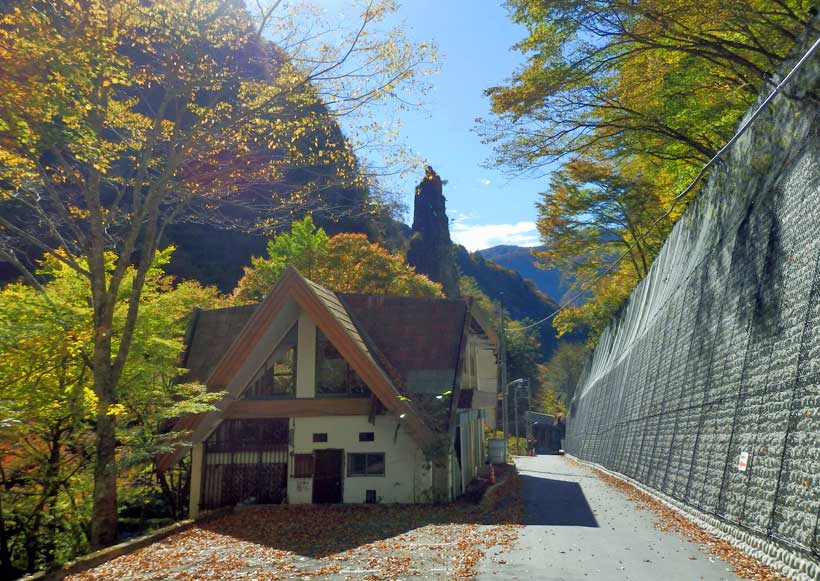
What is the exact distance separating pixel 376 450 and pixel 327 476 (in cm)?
170

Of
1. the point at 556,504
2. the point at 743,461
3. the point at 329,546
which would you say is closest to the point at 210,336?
the point at 556,504

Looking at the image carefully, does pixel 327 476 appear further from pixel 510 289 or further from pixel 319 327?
pixel 510 289

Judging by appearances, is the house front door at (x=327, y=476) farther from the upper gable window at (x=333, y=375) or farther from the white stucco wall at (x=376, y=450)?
the upper gable window at (x=333, y=375)

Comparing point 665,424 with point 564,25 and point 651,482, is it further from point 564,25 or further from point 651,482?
point 564,25

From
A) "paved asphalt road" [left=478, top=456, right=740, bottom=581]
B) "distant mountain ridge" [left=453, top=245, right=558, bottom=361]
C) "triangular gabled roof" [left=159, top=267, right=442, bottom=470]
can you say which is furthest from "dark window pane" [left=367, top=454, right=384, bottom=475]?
"distant mountain ridge" [left=453, top=245, right=558, bottom=361]

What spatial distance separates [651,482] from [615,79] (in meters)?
11.7

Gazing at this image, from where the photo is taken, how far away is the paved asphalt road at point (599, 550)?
29.7 feet

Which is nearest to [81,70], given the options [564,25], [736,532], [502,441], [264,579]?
[264,579]

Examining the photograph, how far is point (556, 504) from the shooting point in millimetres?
18000

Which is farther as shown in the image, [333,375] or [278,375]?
[278,375]

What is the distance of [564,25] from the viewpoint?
16094mm

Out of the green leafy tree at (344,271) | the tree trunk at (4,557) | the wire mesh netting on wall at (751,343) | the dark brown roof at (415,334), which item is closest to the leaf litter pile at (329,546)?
the tree trunk at (4,557)

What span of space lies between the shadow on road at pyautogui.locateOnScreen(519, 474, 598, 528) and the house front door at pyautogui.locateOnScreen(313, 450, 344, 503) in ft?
18.2

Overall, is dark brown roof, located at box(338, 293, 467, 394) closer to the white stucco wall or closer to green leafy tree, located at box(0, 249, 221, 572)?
the white stucco wall
